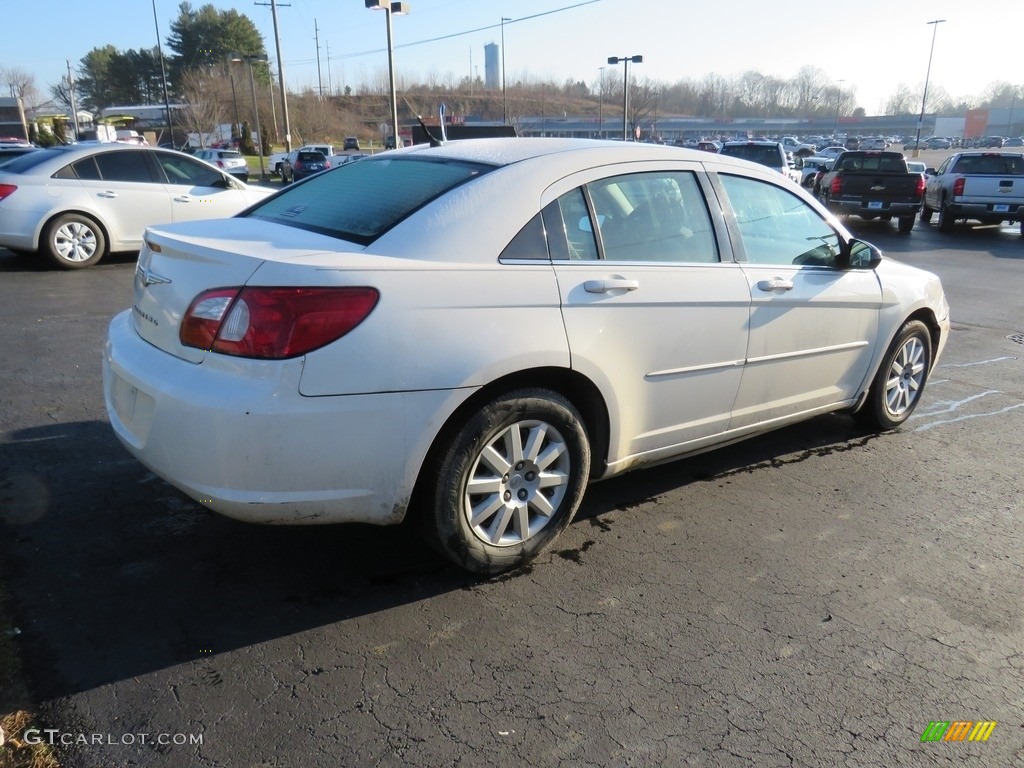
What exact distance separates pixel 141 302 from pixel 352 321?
3.67ft

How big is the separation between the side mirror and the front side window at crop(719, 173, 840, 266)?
0.07 metres

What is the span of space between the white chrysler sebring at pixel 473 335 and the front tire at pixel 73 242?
7616mm

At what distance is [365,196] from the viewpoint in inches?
138

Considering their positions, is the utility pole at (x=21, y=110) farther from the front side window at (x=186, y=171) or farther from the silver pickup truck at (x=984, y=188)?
the silver pickup truck at (x=984, y=188)

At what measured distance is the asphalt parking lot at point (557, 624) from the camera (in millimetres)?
2418

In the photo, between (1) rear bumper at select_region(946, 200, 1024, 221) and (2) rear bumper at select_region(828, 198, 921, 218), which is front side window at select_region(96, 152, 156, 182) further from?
(1) rear bumper at select_region(946, 200, 1024, 221)

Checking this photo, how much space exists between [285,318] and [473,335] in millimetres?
651

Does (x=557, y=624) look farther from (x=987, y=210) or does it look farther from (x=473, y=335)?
(x=987, y=210)

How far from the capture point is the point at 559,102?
355 ft

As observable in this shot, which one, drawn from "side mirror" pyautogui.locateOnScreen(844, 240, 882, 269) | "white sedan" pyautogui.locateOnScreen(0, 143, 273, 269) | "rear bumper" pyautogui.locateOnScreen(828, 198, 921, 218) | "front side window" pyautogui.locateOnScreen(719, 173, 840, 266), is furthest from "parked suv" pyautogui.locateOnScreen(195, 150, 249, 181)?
"side mirror" pyautogui.locateOnScreen(844, 240, 882, 269)

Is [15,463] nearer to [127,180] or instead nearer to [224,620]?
[224,620]

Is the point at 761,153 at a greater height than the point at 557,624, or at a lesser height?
greater

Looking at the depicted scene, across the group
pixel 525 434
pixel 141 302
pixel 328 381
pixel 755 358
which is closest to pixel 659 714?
pixel 525 434

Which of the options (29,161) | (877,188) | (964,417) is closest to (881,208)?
(877,188)
